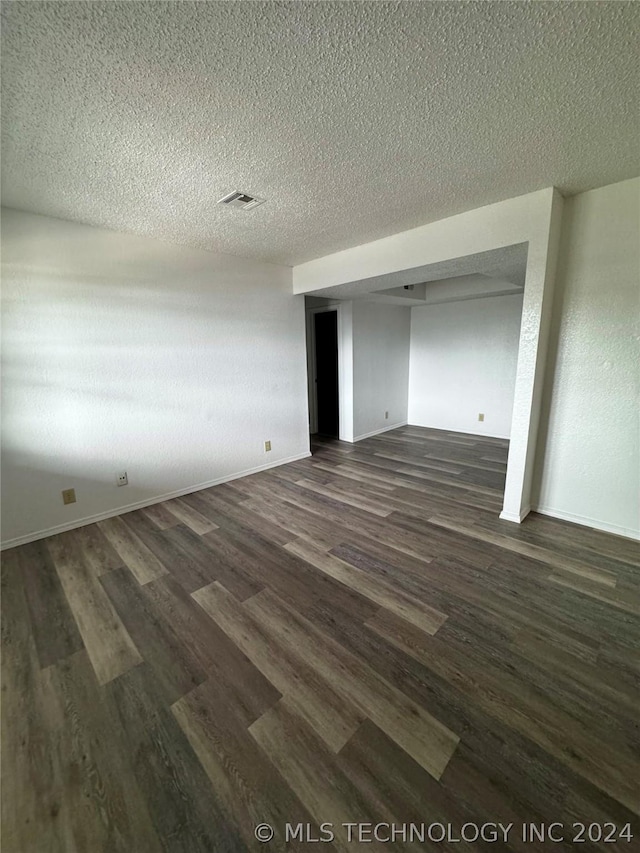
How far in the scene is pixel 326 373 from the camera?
582 centimetres

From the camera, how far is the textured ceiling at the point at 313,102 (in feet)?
3.47

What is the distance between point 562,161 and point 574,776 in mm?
2841

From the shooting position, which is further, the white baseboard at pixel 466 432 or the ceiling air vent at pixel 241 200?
the white baseboard at pixel 466 432

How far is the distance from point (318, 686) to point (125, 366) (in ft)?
9.21

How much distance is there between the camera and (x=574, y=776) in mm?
1068

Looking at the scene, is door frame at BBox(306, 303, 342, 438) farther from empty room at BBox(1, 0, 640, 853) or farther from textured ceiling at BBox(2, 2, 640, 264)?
textured ceiling at BBox(2, 2, 640, 264)

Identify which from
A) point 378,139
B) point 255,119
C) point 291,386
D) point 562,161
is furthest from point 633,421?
point 291,386

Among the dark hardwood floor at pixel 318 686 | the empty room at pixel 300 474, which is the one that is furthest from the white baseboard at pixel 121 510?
the dark hardwood floor at pixel 318 686

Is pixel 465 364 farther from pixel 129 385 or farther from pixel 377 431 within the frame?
pixel 129 385

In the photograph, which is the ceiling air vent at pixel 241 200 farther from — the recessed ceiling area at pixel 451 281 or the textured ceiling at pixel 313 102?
the recessed ceiling area at pixel 451 281

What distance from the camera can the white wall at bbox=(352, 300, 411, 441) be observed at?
5.01 metres

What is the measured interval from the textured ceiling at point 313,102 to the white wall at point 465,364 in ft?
9.99

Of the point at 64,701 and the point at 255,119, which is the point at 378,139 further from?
the point at 64,701

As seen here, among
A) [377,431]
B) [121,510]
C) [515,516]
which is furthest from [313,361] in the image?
[515,516]
